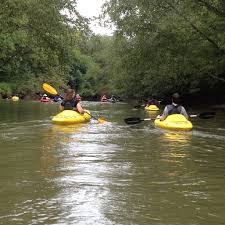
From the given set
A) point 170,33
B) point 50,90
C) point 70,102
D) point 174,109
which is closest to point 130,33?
point 170,33

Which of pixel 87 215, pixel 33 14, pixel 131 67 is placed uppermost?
pixel 33 14

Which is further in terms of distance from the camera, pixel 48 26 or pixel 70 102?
pixel 48 26

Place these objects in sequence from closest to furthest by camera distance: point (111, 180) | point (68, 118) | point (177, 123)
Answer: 1. point (111, 180)
2. point (177, 123)
3. point (68, 118)

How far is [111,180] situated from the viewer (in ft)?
22.7

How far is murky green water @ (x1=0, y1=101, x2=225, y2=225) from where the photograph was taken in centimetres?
517

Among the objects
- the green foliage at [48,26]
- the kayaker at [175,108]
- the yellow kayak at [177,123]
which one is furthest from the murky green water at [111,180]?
the green foliage at [48,26]

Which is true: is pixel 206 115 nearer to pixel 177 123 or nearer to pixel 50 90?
pixel 177 123

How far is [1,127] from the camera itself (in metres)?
15.5

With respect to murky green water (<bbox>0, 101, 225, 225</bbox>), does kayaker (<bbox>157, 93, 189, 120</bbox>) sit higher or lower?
higher

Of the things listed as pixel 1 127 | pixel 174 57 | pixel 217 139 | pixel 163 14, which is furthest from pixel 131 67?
pixel 217 139

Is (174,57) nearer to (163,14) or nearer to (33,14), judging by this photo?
(163,14)

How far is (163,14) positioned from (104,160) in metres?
12.4

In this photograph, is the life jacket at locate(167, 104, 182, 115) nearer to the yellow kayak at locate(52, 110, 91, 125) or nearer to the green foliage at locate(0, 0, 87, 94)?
A: the yellow kayak at locate(52, 110, 91, 125)

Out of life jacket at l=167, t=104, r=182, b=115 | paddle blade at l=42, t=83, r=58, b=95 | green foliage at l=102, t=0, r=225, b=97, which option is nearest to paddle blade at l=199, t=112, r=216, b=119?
life jacket at l=167, t=104, r=182, b=115
